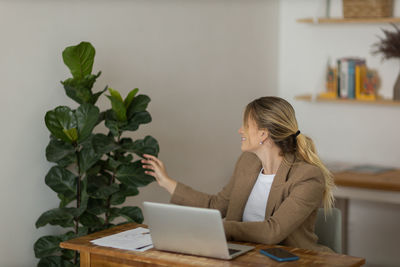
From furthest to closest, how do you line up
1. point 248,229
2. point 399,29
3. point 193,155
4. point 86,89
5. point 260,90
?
point 260,90 → point 399,29 → point 193,155 → point 86,89 → point 248,229

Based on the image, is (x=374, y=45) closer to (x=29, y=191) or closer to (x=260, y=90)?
(x=260, y=90)

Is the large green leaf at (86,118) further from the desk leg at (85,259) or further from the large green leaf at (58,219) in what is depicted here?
the desk leg at (85,259)

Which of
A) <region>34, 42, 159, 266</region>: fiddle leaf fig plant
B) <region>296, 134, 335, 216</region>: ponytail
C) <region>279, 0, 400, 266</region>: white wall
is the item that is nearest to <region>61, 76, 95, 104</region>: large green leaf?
<region>34, 42, 159, 266</region>: fiddle leaf fig plant

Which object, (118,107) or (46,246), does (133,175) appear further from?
(46,246)

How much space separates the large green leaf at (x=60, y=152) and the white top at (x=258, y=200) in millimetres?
885

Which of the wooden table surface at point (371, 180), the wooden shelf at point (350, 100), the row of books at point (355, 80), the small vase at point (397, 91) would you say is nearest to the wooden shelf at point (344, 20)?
the row of books at point (355, 80)

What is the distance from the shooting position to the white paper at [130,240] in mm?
2479

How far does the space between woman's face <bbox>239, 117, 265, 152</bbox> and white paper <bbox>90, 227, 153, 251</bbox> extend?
59cm

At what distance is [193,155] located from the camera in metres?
4.39

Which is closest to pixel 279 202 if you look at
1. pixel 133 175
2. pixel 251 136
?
pixel 251 136

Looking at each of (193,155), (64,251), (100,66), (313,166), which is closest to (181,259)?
(313,166)

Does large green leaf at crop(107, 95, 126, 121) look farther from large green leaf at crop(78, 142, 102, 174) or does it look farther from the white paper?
the white paper

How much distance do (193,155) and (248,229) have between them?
182 centimetres

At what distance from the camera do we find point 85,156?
3172 millimetres
